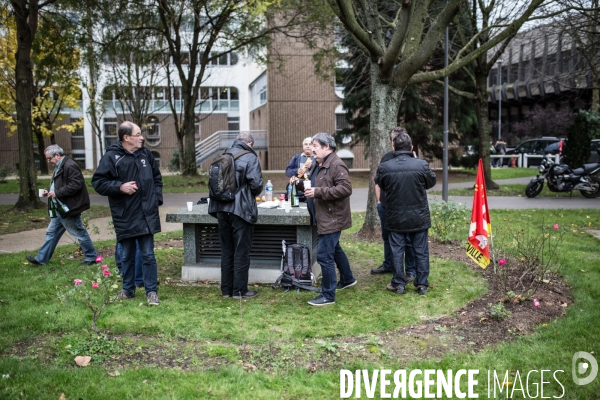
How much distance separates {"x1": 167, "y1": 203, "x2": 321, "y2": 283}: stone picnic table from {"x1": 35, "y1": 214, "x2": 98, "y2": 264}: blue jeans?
1781 mm

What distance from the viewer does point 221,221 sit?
6.37 meters

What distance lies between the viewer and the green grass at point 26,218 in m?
12.1

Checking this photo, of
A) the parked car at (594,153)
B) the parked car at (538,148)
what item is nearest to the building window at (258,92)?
the parked car at (538,148)

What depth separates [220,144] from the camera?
3453cm

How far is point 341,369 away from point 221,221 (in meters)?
2.59

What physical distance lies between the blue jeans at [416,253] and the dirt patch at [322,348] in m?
0.96

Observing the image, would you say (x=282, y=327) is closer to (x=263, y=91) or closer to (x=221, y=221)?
(x=221, y=221)

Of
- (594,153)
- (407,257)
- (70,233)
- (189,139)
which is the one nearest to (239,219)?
(407,257)

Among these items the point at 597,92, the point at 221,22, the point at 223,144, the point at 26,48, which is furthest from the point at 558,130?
the point at 26,48

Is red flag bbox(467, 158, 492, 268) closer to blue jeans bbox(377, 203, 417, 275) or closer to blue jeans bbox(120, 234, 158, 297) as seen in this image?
blue jeans bbox(377, 203, 417, 275)

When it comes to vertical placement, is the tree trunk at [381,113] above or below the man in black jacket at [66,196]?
above

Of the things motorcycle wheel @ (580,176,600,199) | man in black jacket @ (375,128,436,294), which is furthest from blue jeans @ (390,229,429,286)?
motorcycle wheel @ (580,176,600,199)

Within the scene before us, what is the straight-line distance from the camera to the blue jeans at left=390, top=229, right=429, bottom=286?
6523mm

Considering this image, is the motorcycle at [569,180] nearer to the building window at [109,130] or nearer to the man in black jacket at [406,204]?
the man in black jacket at [406,204]
